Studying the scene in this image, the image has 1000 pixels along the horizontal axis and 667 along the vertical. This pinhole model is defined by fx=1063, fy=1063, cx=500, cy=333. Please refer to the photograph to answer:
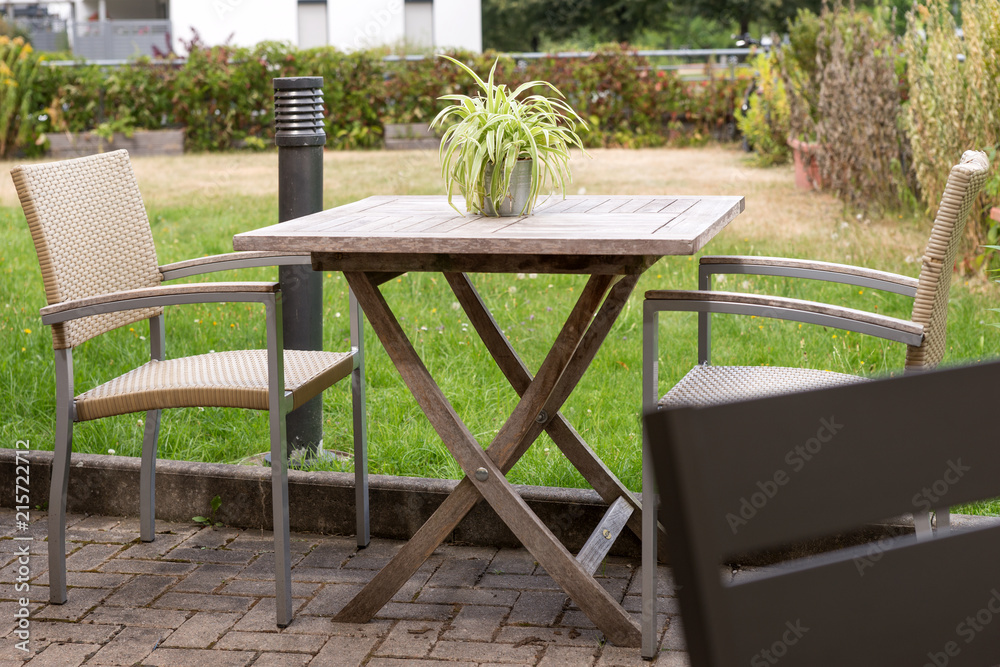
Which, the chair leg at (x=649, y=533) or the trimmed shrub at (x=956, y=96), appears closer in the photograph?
the chair leg at (x=649, y=533)

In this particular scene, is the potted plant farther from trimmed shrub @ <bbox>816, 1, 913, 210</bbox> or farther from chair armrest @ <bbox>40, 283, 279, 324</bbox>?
trimmed shrub @ <bbox>816, 1, 913, 210</bbox>

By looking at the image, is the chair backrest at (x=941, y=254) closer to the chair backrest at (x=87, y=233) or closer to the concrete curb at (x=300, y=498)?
the concrete curb at (x=300, y=498)

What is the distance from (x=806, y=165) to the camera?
9172mm

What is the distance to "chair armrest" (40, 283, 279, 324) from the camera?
2.66 meters

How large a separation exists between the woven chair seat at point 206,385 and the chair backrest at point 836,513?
2.01 metres

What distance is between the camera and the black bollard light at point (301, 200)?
3441 millimetres

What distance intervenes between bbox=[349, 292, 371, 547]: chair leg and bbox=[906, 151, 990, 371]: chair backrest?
1.51 metres

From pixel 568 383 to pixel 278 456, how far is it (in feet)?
2.44

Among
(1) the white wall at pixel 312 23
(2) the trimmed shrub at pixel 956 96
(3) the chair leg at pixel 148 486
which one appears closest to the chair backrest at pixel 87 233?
(3) the chair leg at pixel 148 486

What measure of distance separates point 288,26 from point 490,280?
23.1 metres

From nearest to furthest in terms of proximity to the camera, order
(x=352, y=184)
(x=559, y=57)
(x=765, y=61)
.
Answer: (x=352, y=184) → (x=765, y=61) → (x=559, y=57)

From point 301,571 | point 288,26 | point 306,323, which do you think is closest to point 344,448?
point 306,323

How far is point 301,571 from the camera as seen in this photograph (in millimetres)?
3021

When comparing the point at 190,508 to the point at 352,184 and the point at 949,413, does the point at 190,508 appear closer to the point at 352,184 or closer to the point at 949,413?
the point at 949,413
